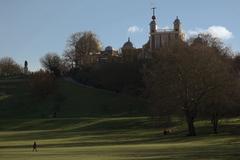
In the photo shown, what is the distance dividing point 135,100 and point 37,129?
37915 mm

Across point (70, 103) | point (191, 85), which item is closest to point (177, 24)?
point (70, 103)

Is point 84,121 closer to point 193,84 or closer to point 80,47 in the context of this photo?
point 193,84

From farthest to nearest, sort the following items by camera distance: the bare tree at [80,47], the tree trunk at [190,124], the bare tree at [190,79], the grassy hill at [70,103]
Result: the bare tree at [80,47] < the grassy hill at [70,103] < the tree trunk at [190,124] < the bare tree at [190,79]

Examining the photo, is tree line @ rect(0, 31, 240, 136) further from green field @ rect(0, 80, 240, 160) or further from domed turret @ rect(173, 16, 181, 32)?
domed turret @ rect(173, 16, 181, 32)

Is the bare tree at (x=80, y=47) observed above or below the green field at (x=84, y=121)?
above

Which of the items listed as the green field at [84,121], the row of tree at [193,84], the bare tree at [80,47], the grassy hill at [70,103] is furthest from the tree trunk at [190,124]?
the bare tree at [80,47]

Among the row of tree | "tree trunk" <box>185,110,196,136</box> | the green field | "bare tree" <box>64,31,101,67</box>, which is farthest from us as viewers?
"bare tree" <box>64,31,101,67</box>

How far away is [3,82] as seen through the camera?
164000mm

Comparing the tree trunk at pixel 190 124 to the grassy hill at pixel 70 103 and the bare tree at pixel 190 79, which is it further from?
the grassy hill at pixel 70 103

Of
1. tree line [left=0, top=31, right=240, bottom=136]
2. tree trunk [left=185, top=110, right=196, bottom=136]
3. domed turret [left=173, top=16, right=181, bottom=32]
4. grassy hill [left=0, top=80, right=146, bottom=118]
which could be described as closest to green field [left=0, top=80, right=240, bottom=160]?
grassy hill [left=0, top=80, right=146, bottom=118]

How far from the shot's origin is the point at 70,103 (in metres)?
136

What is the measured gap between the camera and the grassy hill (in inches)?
4963

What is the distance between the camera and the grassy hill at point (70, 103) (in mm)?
126062

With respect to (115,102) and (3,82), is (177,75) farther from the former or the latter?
(3,82)
